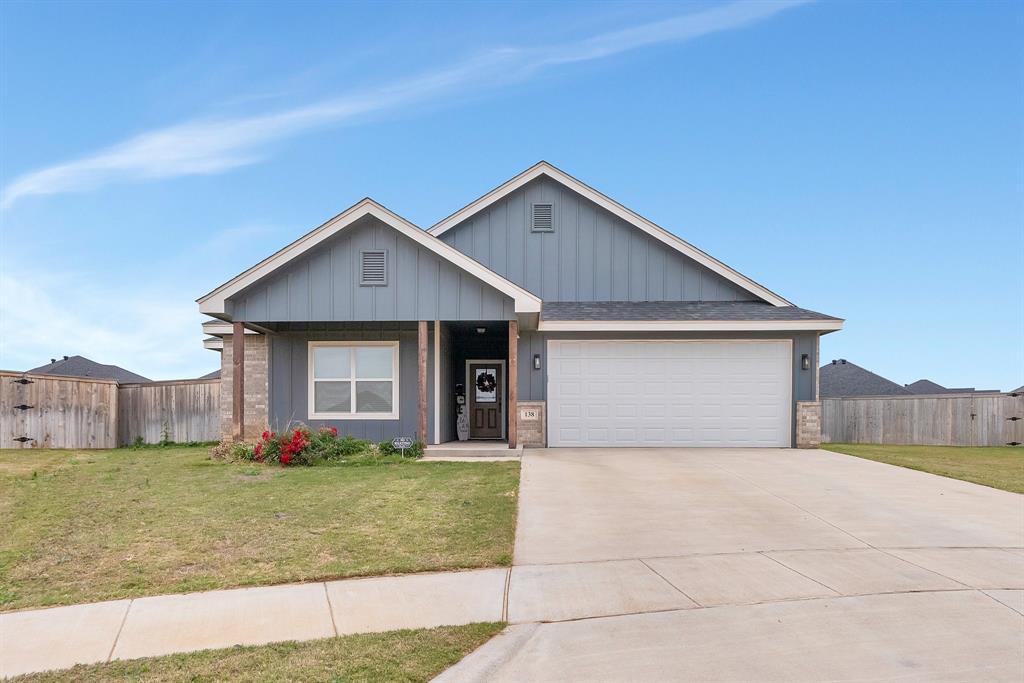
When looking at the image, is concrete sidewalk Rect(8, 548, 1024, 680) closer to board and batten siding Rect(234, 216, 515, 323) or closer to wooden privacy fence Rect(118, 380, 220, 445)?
board and batten siding Rect(234, 216, 515, 323)

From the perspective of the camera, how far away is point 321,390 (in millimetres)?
14812

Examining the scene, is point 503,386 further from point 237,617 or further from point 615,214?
point 237,617

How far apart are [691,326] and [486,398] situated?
596 cm

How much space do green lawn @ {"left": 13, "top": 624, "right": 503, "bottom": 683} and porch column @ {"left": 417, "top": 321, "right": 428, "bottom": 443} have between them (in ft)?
28.2

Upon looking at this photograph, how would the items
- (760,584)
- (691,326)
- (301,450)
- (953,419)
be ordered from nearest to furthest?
(760,584), (301,450), (691,326), (953,419)

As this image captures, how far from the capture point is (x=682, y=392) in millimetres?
14852

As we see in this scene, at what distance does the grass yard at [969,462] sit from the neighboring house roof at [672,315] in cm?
318

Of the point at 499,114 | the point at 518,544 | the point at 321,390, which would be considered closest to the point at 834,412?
the point at 499,114

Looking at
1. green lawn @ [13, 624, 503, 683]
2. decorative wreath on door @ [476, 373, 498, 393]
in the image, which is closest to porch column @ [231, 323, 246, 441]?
decorative wreath on door @ [476, 373, 498, 393]

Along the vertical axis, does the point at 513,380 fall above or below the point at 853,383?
above

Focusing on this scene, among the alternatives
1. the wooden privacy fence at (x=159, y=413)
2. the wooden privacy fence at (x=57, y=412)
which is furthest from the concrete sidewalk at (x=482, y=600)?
the wooden privacy fence at (x=159, y=413)

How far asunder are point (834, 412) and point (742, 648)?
18.8 meters

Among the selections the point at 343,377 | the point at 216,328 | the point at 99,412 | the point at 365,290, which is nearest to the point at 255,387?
the point at 216,328

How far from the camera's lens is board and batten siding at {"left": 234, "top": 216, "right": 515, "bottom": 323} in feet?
42.1
